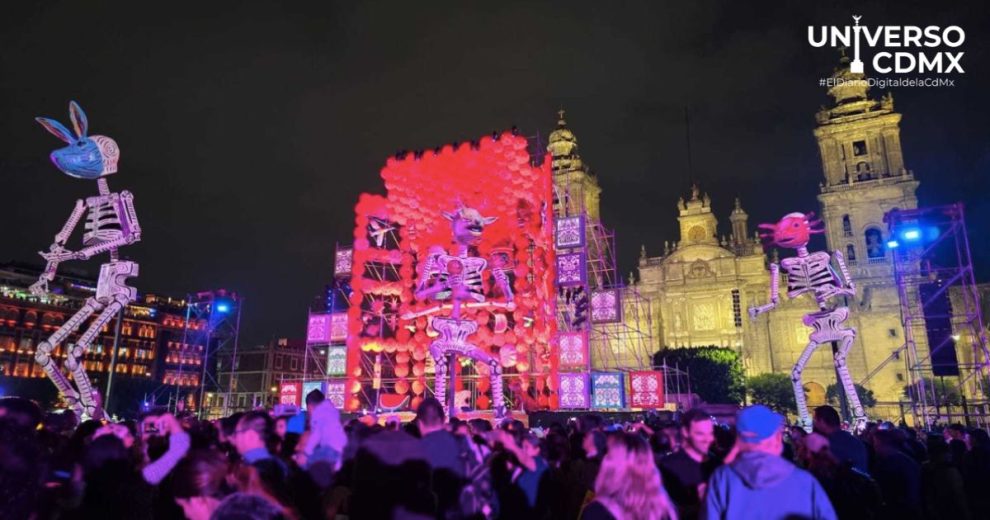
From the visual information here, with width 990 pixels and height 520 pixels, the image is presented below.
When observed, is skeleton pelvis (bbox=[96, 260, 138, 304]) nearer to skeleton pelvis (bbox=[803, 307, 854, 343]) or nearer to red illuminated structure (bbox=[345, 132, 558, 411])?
red illuminated structure (bbox=[345, 132, 558, 411])

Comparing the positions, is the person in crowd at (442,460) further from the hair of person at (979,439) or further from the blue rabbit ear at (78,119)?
the blue rabbit ear at (78,119)

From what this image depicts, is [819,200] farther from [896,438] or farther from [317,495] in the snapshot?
[317,495]

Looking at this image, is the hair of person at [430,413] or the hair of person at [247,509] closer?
the hair of person at [247,509]

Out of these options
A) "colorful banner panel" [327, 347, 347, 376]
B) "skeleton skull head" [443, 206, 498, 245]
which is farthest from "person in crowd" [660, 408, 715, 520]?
"colorful banner panel" [327, 347, 347, 376]

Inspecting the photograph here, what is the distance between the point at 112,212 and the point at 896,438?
17.9 m

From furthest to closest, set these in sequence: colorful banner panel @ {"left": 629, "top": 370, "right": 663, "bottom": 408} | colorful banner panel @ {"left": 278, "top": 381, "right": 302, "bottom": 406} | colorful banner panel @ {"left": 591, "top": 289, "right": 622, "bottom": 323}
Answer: colorful banner panel @ {"left": 278, "top": 381, "right": 302, "bottom": 406}
colorful banner panel @ {"left": 591, "top": 289, "right": 622, "bottom": 323}
colorful banner panel @ {"left": 629, "top": 370, "right": 663, "bottom": 408}

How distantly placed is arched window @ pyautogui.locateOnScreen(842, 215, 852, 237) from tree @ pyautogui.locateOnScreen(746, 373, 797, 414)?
14080 mm

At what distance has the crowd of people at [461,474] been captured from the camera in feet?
10.0

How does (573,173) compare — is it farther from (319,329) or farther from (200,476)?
(200,476)

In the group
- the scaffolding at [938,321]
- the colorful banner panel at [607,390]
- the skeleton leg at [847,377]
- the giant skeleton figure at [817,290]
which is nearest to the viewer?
the skeleton leg at [847,377]

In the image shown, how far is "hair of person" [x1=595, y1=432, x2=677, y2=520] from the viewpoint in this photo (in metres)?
3.04

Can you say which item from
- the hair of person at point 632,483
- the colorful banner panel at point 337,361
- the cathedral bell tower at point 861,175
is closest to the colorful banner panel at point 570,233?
the colorful banner panel at point 337,361

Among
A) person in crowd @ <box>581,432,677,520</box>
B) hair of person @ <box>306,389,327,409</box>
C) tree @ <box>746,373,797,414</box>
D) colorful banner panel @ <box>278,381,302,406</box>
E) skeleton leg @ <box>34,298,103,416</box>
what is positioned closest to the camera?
person in crowd @ <box>581,432,677,520</box>

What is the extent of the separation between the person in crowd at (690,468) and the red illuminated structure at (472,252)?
2133 centimetres
